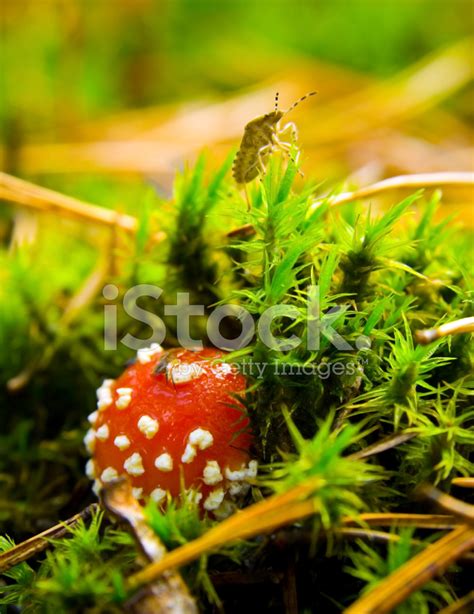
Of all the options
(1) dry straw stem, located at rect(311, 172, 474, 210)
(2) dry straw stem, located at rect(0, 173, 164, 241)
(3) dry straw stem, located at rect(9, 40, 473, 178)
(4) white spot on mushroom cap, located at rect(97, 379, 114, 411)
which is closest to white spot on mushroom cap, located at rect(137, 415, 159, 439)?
(4) white spot on mushroom cap, located at rect(97, 379, 114, 411)

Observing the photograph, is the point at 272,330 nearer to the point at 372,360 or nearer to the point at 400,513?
the point at 372,360

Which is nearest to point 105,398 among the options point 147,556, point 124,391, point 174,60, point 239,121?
point 124,391

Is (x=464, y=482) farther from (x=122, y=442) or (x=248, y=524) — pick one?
(x=122, y=442)

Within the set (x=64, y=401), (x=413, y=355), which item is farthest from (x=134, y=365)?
(x=413, y=355)

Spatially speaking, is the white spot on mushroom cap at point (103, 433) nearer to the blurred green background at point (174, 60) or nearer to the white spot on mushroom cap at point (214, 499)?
the white spot on mushroom cap at point (214, 499)

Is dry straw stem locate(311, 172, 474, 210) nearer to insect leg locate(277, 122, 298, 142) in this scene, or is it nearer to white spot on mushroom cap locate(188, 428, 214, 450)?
insect leg locate(277, 122, 298, 142)

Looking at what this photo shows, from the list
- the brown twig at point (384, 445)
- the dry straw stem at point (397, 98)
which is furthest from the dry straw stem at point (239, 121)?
the brown twig at point (384, 445)
